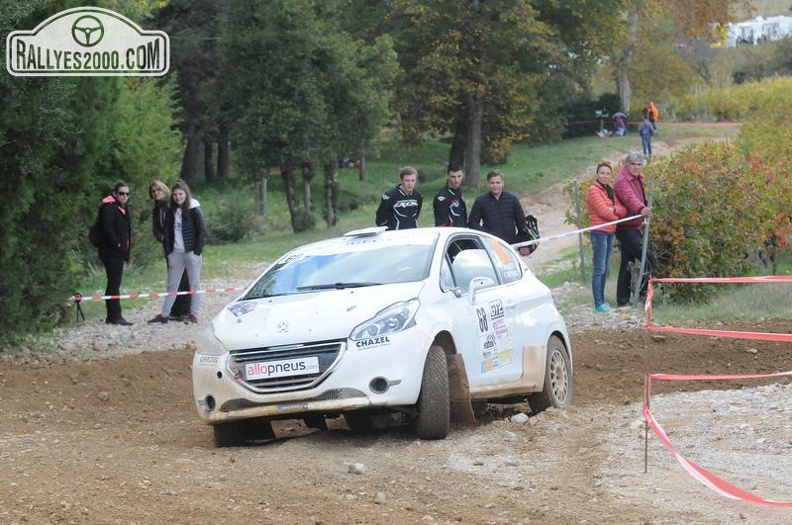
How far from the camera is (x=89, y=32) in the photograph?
19531mm

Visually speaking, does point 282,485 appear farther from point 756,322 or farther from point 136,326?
point 136,326

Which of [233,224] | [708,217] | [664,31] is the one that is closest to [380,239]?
[708,217]

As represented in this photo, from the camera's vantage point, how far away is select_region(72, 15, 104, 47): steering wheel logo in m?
18.9

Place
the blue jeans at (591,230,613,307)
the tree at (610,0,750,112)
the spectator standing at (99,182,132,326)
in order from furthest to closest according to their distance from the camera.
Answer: the tree at (610,0,750,112), the spectator standing at (99,182,132,326), the blue jeans at (591,230,613,307)

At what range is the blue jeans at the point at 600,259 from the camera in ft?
55.6

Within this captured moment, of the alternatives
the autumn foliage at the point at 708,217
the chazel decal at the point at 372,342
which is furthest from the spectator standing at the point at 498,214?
the chazel decal at the point at 372,342

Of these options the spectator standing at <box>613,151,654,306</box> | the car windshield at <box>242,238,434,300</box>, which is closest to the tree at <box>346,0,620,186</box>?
the spectator standing at <box>613,151,654,306</box>

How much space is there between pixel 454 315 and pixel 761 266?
1030cm

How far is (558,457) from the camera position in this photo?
8883mm

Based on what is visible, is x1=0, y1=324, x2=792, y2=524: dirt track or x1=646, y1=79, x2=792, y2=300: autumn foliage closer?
x1=0, y1=324, x2=792, y2=524: dirt track

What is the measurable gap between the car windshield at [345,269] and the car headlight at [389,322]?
58cm

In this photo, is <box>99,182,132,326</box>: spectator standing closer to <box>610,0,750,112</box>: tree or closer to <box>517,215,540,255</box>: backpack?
<box>517,215,540,255</box>: backpack

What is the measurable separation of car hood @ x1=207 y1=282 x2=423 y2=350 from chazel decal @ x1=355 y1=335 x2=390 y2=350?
0.11 m

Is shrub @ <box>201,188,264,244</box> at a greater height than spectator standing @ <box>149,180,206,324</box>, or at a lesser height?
lesser
